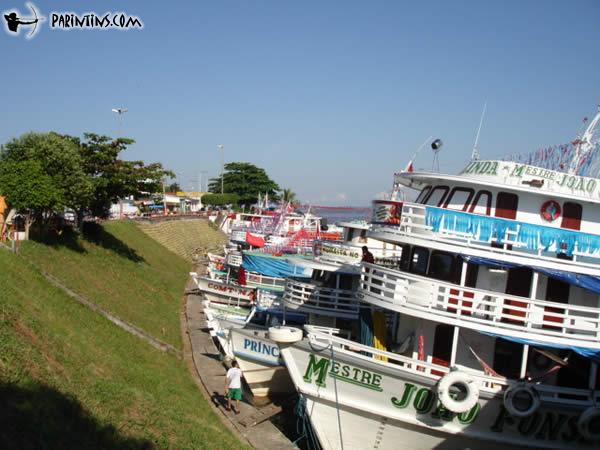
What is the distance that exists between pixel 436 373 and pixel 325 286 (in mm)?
6179

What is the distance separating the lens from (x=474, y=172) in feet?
46.9

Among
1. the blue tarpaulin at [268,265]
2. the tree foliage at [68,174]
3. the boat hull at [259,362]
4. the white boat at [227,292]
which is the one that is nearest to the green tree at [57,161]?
the tree foliage at [68,174]

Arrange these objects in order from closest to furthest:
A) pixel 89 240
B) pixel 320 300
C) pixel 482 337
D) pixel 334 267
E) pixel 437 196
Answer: pixel 482 337 < pixel 437 196 < pixel 320 300 < pixel 334 267 < pixel 89 240

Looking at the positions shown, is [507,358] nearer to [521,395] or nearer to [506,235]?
[521,395]

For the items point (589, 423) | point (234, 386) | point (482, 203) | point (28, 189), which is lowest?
point (234, 386)

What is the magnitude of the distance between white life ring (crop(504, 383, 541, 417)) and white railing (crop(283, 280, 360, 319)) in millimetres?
6049

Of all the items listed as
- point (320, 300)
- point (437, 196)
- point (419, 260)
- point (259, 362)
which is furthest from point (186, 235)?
point (419, 260)

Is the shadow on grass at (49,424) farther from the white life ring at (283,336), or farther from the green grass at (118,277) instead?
the green grass at (118,277)

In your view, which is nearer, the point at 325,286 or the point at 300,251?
the point at 325,286

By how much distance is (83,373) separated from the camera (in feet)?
40.9

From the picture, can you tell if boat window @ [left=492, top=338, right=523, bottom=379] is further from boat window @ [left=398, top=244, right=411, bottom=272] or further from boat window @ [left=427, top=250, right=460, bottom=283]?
boat window @ [left=398, top=244, right=411, bottom=272]

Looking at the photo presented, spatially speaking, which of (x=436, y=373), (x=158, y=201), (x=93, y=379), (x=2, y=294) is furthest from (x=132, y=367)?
(x=158, y=201)

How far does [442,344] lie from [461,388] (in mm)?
1875

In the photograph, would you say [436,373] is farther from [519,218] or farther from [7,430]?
[7,430]
